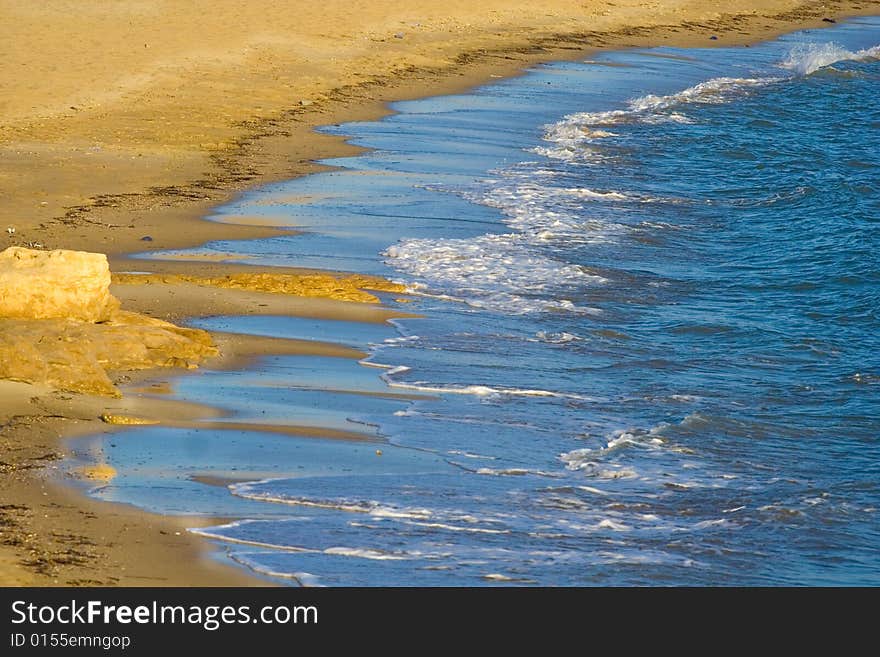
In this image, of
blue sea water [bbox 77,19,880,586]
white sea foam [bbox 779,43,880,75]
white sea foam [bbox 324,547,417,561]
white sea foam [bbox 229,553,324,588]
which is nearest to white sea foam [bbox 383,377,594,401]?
blue sea water [bbox 77,19,880,586]

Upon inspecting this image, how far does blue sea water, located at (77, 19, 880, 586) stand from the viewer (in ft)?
24.2

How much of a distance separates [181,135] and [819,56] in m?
15.5

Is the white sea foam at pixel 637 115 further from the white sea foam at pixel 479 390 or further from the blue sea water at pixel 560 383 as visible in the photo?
the white sea foam at pixel 479 390

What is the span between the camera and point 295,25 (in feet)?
82.4

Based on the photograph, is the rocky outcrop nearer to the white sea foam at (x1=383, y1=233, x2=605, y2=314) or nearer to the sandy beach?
the sandy beach

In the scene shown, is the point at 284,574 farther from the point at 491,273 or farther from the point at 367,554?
the point at 491,273

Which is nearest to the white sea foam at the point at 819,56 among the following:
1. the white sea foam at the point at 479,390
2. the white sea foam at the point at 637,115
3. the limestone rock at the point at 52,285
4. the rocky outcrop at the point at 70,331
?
the white sea foam at the point at 637,115

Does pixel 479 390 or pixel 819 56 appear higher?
pixel 819 56

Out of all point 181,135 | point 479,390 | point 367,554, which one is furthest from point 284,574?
point 181,135

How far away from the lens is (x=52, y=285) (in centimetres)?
944
